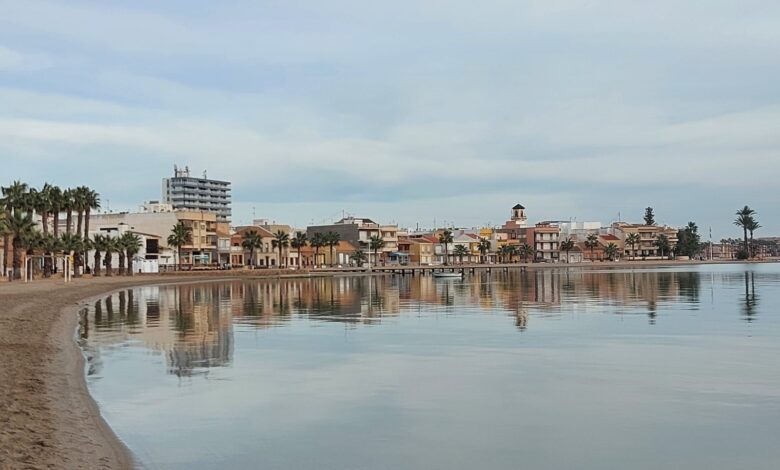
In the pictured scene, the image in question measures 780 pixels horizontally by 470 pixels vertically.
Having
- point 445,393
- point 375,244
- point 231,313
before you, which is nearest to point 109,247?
point 231,313

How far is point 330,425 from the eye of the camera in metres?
15.1

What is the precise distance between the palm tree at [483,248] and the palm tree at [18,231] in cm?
12718

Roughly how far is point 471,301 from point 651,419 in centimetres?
3863

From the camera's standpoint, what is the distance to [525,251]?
19338 cm

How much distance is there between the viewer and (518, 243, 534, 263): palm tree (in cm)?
19338

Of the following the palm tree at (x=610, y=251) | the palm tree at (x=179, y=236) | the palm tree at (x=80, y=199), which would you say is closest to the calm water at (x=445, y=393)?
the palm tree at (x=80, y=199)

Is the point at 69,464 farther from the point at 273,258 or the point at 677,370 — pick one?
the point at 273,258

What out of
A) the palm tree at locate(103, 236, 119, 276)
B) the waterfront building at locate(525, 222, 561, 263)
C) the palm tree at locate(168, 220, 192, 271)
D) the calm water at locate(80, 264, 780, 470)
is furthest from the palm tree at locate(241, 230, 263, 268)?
the calm water at locate(80, 264, 780, 470)

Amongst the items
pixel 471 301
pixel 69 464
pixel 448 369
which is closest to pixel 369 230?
pixel 471 301

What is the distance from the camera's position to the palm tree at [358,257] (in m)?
162

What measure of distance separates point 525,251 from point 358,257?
5012cm

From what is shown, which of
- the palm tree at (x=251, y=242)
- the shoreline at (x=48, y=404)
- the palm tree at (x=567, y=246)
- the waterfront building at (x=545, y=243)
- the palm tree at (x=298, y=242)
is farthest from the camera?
the waterfront building at (x=545, y=243)

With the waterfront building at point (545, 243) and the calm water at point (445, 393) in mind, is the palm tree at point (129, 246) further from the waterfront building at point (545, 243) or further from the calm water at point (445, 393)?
the waterfront building at point (545, 243)

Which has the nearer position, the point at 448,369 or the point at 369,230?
the point at 448,369
